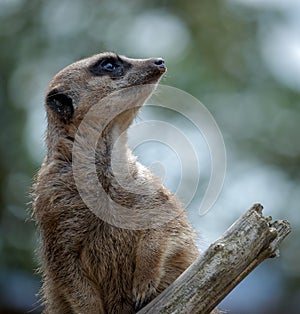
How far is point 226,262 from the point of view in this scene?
4.43 meters

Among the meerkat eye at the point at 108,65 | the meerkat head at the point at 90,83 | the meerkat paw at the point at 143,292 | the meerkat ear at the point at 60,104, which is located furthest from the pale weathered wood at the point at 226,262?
the meerkat eye at the point at 108,65

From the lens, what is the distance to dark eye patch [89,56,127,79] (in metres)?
5.65

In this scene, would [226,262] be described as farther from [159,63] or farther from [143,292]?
[159,63]

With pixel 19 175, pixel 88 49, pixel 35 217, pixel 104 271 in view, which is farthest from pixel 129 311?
pixel 88 49

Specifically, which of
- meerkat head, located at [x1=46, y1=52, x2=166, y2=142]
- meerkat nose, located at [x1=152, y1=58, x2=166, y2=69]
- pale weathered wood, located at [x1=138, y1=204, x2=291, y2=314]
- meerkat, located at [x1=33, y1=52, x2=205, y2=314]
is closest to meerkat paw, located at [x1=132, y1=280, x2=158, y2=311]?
meerkat, located at [x1=33, y1=52, x2=205, y2=314]

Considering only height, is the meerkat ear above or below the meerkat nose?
below

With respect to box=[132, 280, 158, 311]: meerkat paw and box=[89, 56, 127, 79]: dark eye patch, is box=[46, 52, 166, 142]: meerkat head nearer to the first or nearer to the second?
box=[89, 56, 127, 79]: dark eye patch

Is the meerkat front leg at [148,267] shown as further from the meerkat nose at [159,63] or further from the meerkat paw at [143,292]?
the meerkat nose at [159,63]

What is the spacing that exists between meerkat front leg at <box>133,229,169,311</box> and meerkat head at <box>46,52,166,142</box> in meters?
0.91

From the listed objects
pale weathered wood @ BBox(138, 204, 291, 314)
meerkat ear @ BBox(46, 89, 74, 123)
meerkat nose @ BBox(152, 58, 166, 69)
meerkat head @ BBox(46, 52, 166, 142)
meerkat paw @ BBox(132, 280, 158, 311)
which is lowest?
meerkat paw @ BBox(132, 280, 158, 311)

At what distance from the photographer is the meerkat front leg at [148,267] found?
483 centimetres

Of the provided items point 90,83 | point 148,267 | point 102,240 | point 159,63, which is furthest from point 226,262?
point 90,83

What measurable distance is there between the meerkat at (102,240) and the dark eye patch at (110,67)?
375 millimetres

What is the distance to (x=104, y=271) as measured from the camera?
5020mm
